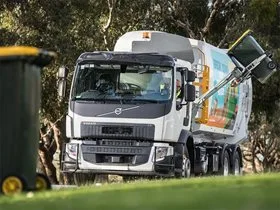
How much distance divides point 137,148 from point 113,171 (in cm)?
73

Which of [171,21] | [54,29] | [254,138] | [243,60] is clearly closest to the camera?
[243,60]

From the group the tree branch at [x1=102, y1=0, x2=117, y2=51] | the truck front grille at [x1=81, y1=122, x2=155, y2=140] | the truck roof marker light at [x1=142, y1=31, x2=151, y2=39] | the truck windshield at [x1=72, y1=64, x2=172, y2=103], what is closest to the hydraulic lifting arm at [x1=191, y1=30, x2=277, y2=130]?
the truck roof marker light at [x1=142, y1=31, x2=151, y2=39]

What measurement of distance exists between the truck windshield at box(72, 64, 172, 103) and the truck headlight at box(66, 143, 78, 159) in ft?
3.51

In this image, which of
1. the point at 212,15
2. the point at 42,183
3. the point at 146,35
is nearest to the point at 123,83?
the point at 146,35

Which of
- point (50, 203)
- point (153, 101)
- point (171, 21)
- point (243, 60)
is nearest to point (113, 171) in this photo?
point (153, 101)

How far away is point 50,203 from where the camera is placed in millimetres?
7137

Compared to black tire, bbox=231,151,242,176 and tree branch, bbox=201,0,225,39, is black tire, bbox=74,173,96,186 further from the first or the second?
tree branch, bbox=201,0,225,39

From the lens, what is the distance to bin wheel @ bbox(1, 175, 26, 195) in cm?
823

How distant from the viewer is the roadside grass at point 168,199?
21.3ft

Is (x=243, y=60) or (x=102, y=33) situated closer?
(x=243, y=60)

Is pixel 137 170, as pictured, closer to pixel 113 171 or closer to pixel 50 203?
pixel 113 171

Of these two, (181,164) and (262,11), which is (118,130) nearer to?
(181,164)

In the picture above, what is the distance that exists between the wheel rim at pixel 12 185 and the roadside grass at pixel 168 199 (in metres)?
Result: 0.17

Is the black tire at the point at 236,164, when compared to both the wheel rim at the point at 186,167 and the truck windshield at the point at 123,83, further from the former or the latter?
the truck windshield at the point at 123,83
